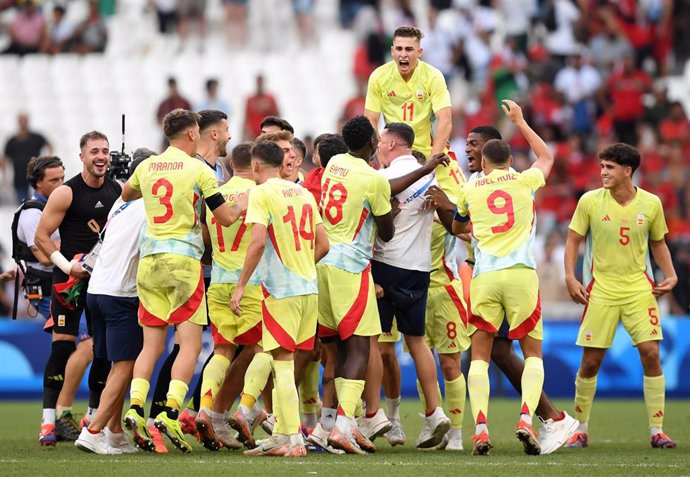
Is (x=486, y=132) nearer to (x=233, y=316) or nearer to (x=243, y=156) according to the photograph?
(x=243, y=156)

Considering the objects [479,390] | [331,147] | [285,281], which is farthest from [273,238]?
[479,390]

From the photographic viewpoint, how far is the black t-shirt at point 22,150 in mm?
23594

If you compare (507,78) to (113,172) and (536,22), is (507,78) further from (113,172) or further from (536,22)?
(113,172)

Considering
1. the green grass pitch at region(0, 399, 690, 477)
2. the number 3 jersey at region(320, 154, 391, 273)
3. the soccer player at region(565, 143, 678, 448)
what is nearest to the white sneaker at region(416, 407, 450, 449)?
the green grass pitch at region(0, 399, 690, 477)

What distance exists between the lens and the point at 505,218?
11.8 metres

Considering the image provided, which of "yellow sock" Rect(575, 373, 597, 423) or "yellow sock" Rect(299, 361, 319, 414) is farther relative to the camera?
"yellow sock" Rect(575, 373, 597, 423)

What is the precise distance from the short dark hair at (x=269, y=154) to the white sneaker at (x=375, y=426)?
250cm

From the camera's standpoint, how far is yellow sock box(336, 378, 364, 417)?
37.9ft

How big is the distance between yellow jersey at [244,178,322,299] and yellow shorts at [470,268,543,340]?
4.85 feet

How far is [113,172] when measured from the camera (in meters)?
13.0

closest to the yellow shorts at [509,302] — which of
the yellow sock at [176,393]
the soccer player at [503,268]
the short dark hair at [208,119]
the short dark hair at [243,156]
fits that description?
the soccer player at [503,268]

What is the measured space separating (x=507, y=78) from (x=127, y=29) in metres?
8.17

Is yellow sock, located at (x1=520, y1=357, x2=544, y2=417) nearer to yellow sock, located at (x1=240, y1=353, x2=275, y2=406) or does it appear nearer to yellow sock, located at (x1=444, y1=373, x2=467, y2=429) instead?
yellow sock, located at (x1=444, y1=373, x2=467, y2=429)

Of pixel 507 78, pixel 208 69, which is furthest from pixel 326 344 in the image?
pixel 208 69
